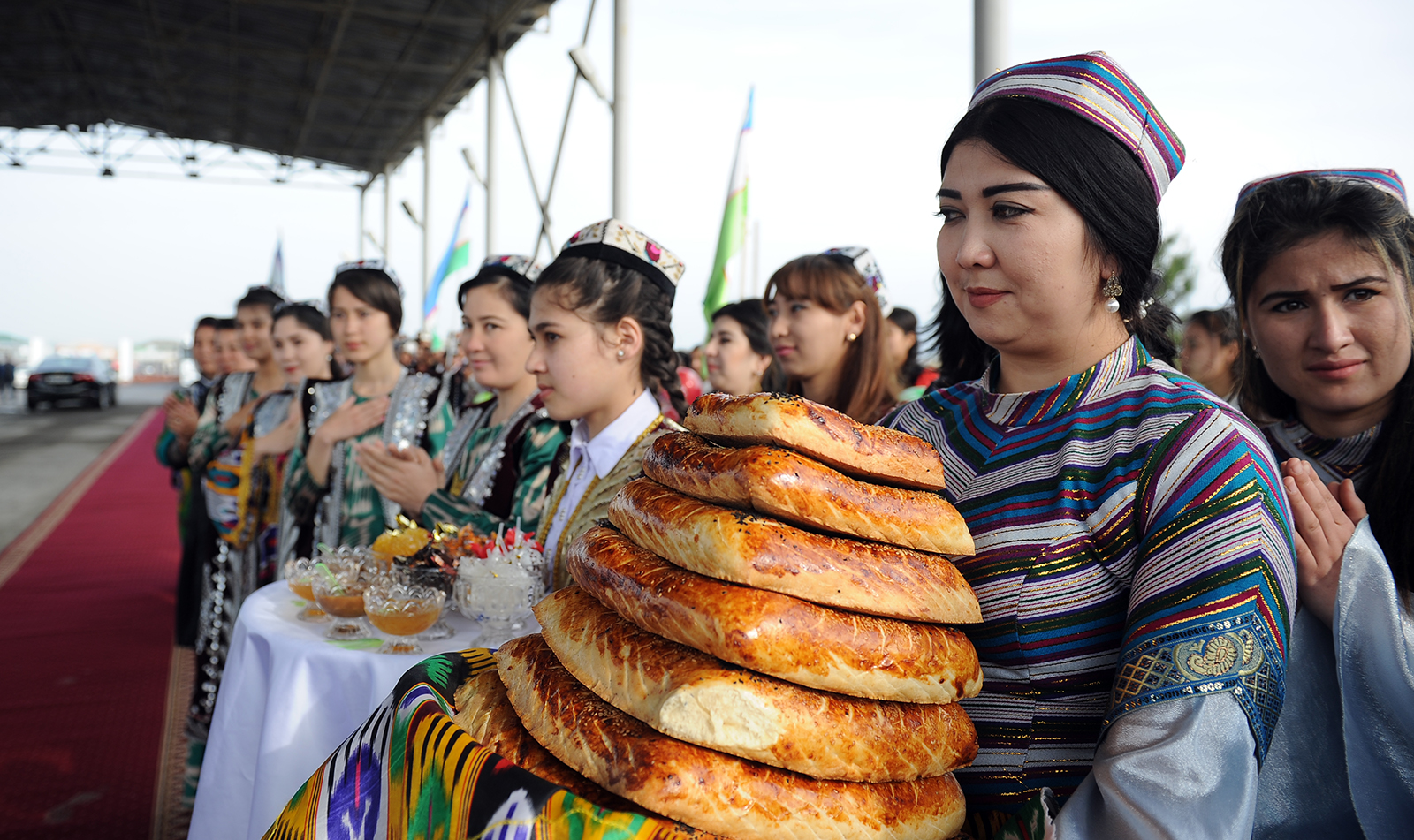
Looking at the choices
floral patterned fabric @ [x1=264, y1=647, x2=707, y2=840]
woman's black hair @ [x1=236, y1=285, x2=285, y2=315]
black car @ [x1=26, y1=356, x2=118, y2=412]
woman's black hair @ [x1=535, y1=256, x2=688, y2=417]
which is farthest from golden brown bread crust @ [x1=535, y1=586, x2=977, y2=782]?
black car @ [x1=26, y1=356, x2=118, y2=412]

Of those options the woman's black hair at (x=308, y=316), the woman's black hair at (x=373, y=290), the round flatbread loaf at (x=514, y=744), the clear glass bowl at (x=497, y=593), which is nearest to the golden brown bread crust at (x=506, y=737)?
the round flatbread loaf at (x=514, y=744)

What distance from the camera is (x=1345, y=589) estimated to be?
127cm

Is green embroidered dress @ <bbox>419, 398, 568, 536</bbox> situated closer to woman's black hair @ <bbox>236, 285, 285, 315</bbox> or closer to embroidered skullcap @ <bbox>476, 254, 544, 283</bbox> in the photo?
embroidered skullcap @ <bbox>476, 254, 544, 283</bbox>

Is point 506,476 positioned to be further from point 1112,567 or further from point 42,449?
point 42,449

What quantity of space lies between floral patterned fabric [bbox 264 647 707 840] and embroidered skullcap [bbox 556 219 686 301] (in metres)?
1.56

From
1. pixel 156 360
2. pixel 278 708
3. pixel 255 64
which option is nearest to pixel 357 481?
pixel 278 708

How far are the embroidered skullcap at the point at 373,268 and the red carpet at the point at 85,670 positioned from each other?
246 cm

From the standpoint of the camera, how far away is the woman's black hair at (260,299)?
559cm

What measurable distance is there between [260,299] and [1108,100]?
572cm

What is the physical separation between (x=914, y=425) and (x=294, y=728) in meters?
1.51

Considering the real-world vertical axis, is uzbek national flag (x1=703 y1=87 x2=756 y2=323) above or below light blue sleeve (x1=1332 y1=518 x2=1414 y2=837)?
above

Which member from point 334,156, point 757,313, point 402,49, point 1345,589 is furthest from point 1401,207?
point 334,156

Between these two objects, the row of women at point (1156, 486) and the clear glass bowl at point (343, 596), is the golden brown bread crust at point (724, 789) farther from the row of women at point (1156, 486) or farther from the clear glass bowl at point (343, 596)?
the clear glass bowl at point (343, 596)

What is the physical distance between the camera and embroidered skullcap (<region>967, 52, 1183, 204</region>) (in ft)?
3.81
